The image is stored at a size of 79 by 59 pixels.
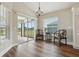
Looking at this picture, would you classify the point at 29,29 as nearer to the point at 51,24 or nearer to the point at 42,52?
the point at 51,24

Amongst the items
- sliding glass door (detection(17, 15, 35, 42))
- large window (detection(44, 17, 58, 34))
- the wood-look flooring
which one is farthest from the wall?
sliding glass door (detection(17, 15, 35, 42))

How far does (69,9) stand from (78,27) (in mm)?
1497

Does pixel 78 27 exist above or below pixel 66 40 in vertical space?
above

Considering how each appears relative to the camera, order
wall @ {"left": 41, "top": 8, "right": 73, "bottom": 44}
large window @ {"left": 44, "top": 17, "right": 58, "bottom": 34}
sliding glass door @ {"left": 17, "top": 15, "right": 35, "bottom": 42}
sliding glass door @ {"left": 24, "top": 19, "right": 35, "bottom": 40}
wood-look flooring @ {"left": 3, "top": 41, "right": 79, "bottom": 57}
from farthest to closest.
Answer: sliding glass door @ {"left": 24, "top": 19, "right": 35, "bottom": 40}
sliding glass door @ {"left": 17, "top": 15, "right": 35, "bottom": 42}
large window @ {"left": 44, "top": 17, "right": 58, "bottom": 34}
wall @ {"left": 41, "top": 8, "right": 73, "bottom": 44}
wood-look flooring @ {"left": 3, "top": 41, "right": 79, "bottom": 57}

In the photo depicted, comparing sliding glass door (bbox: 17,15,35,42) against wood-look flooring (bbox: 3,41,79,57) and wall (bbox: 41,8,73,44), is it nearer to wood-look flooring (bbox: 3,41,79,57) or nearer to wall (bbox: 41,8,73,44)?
wall (bbox: 41,8,73,44)

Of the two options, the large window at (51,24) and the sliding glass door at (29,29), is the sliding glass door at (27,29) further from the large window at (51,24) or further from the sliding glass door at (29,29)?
the large window at (51,24)

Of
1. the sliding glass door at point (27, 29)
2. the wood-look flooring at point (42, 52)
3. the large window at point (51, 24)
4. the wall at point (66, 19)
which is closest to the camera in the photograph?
the wood-look flooring at point (42, 52)

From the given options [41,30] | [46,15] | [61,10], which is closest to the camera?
[61,10]

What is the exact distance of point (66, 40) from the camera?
22.7ft

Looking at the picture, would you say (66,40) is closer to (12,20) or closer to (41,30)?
(41,30)

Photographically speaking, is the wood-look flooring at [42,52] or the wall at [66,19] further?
the wall at [66,19]

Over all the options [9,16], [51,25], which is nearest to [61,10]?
[51,25]

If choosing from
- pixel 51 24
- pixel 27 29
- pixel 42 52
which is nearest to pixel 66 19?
pixel 51 24

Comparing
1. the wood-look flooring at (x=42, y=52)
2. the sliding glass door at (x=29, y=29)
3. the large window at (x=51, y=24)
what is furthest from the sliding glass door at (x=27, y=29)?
the wood-look flooring at (x=42, y=52)
